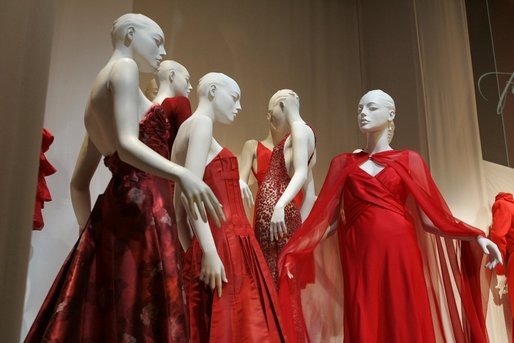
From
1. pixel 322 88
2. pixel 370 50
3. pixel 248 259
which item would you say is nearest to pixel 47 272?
pixel 248 259

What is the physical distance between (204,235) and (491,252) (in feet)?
3.93

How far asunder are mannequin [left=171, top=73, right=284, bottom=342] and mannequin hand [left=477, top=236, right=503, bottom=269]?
900mm

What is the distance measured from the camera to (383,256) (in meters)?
2.58

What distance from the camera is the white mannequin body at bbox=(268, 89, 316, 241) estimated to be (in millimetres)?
2822

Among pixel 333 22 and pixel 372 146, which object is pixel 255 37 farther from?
pixel 372 146

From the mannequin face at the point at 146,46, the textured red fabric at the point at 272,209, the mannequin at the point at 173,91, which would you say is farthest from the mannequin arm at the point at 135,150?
the textured red fabric at the point at 272,209

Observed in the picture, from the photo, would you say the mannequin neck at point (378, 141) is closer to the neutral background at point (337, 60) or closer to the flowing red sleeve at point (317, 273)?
the flowing red sleeve at point (317, 273)

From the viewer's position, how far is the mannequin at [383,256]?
2.52 m

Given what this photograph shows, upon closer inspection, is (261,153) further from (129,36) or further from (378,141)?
(129,36)

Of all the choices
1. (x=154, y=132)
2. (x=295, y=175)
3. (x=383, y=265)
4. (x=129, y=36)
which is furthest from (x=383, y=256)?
(x=129, y=36)

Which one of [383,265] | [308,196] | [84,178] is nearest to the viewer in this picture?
[84,178]

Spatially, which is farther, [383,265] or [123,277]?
[383,265]

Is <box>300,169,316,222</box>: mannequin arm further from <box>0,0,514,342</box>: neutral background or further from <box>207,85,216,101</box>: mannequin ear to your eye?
<box>0,0,514,342</box>: neutral background

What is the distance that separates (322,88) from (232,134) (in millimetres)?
1006
